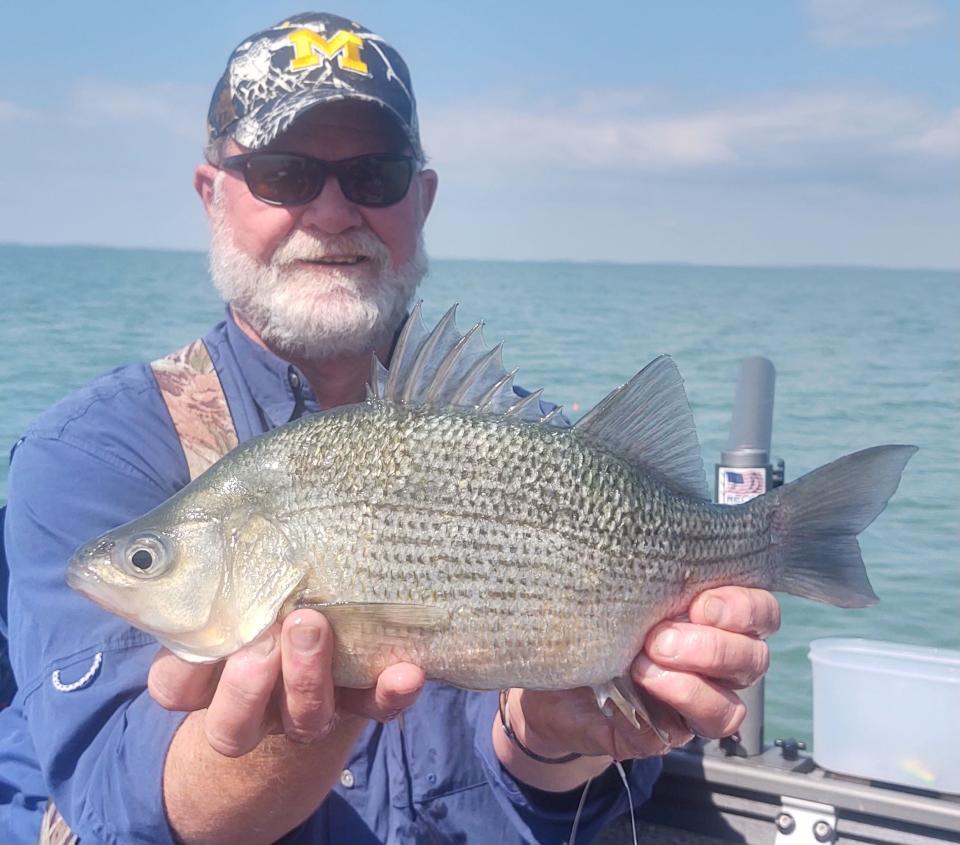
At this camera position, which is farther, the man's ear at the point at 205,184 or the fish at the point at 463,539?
the man's ear at the point at 205,184

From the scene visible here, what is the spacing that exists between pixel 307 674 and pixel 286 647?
6 centimetres

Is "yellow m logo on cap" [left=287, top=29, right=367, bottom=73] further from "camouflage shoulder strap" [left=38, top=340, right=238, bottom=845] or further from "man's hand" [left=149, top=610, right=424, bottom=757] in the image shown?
"man's hand" [left=149, top=610, right=424, bottom=757]

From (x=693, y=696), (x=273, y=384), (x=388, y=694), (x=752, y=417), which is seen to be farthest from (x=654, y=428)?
(x=752, y=417)

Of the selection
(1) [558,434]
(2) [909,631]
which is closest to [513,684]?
(1) [558,434]

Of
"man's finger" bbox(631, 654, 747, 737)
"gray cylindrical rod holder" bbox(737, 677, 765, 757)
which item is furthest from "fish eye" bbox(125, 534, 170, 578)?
"gray cylindrical rod holder" bbox(737, 677, 765, 757)

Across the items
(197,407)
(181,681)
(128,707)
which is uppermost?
(197,407)

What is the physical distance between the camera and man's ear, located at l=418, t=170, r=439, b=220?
11.3 ft

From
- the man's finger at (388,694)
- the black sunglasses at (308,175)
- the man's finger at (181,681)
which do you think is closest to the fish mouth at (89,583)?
the man's finger at (181,681)

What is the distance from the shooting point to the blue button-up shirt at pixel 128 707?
219cm

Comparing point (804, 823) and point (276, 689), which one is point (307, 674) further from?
point (804, 823)

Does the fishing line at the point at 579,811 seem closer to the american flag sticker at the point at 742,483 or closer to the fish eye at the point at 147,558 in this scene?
the american flag sticker at the point at 742,483

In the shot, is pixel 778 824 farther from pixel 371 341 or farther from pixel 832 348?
pixel 832 348

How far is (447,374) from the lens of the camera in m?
1.96

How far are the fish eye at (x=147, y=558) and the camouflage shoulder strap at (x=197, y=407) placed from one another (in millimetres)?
734
